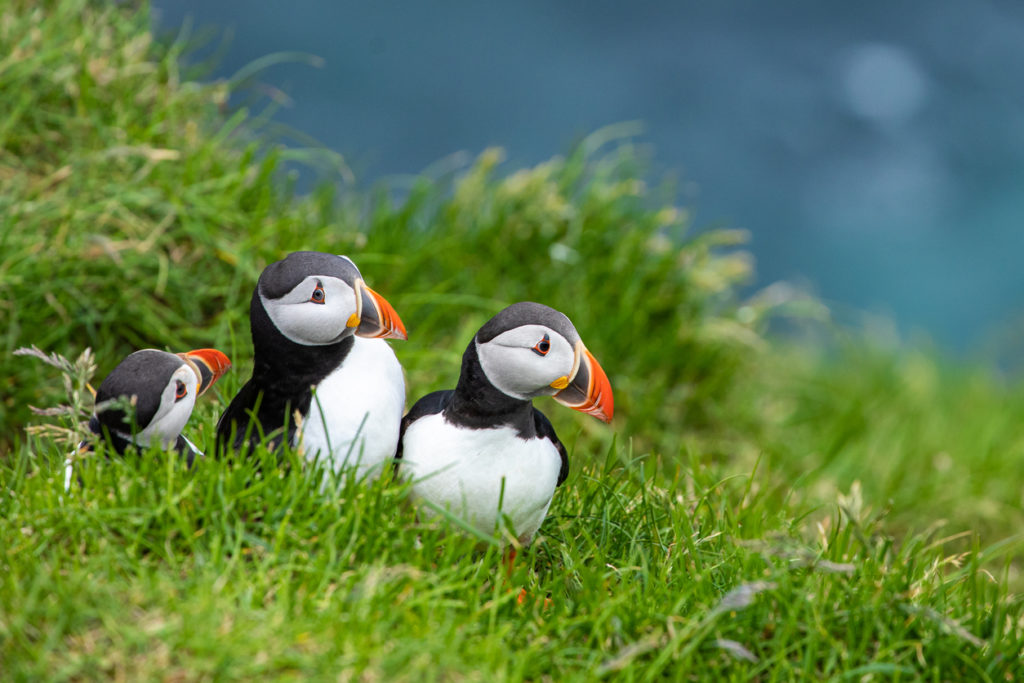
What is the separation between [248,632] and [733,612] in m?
1.25

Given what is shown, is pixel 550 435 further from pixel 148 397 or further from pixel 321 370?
pixel 148 397

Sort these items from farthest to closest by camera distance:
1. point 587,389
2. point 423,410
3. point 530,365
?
point 423,410 < point 587,389 < point 530,365

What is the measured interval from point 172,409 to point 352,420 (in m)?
0.49

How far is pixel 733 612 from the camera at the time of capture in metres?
2.47

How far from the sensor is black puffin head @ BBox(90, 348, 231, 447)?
2455mm

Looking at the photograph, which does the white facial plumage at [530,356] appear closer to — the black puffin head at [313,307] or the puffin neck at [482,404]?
the puffin neck at [482,404]

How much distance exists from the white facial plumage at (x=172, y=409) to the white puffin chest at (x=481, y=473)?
62cm

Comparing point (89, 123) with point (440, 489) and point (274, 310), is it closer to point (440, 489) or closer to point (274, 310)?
point (274, 310)

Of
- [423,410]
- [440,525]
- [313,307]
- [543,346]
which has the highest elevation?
[543,346]

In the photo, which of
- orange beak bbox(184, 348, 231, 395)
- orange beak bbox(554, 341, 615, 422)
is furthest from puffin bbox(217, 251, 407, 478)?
orange beak bbox(554, 341, 615, 422)

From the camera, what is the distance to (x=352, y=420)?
2611 mm

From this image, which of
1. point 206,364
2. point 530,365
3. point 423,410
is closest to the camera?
point 530,365

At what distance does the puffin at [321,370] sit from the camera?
8.32 ft

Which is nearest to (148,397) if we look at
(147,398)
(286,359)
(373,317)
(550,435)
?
(147,398)
